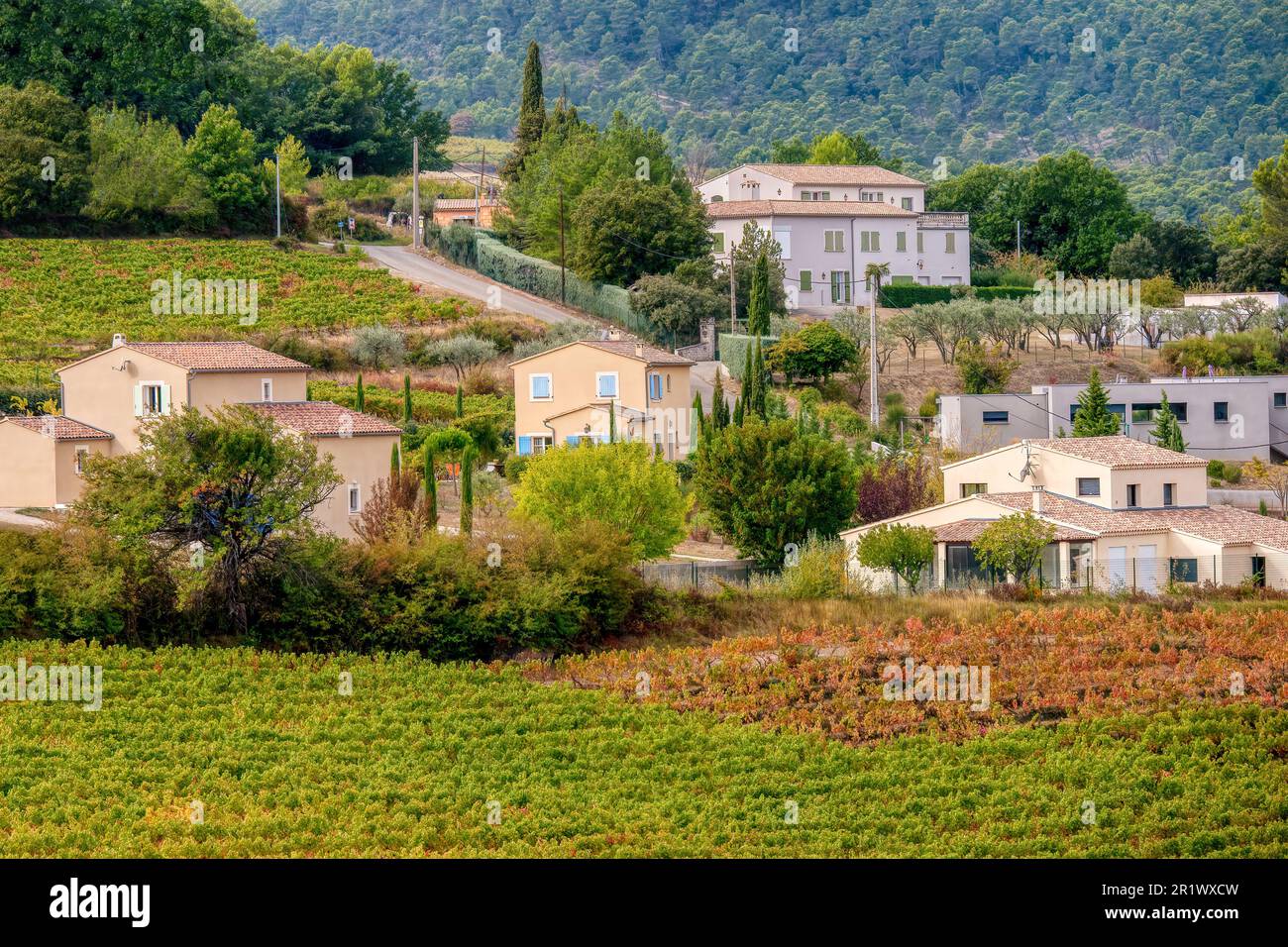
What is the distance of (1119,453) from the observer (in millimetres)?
47750

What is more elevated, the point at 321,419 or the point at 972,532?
the point at 321,419

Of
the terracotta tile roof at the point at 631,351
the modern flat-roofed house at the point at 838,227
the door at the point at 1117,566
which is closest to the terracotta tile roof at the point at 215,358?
the terracotta tile roof at the point at 631,351

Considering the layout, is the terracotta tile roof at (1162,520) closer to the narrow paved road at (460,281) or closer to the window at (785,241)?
the narrow paved road at (460,281)

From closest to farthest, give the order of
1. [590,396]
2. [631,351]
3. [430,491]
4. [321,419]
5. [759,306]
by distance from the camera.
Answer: [430,491] < [321,419] < [590,396] < [631,351] < [759,306]

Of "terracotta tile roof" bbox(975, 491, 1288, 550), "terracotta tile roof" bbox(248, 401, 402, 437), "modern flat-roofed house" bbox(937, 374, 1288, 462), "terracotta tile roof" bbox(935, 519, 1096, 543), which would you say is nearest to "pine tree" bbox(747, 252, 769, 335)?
"modern flat-roofed house" bbox(937, 374, 1288, 462)

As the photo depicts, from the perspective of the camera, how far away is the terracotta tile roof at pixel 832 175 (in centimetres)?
9375

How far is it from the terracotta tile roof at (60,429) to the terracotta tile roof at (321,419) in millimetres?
4326

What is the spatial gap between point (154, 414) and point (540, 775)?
2204cm

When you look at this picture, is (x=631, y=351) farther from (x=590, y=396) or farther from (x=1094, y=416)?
(x=1094, y=416)

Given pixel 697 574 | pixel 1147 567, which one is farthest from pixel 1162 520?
pixel 697 574

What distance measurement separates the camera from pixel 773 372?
69.9 m

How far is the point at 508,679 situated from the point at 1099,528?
16739 mm

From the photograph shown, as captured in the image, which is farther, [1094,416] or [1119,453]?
[1094,416]
